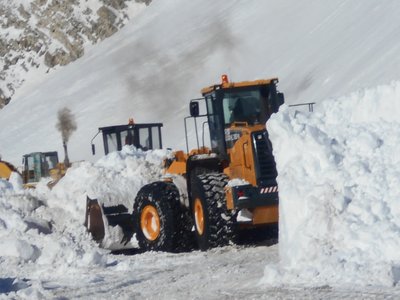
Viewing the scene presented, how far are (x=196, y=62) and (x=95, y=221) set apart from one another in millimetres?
46285

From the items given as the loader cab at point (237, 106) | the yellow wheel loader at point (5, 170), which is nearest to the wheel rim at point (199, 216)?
the loader cab at point (237, 106)

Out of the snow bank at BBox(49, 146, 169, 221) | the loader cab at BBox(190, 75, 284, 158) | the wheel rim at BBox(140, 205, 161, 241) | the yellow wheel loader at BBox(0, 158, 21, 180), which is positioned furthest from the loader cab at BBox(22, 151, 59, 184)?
the loader cab at BBox(190, 75, 284, 158)

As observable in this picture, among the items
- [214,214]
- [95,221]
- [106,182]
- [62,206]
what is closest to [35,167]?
[62,206]

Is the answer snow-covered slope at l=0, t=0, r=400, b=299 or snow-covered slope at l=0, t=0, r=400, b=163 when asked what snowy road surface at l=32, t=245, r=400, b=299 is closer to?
snow-covered slope at l=0, t=0, r=400, b=299

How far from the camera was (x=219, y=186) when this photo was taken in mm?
12102

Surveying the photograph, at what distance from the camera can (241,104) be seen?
13.0 meters

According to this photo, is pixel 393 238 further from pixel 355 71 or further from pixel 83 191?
pixel 355 71

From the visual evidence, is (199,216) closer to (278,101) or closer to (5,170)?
(278,101)

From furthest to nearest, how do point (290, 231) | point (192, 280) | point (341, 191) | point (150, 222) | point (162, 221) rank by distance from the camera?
point (150, 222) → point (162, 221) → point (192, 280) → point (290, 231) → point (341, 191)

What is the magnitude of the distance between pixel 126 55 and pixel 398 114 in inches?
2284

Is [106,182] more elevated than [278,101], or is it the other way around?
[278,101]

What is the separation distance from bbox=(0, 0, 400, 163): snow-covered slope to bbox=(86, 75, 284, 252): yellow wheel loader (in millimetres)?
21257

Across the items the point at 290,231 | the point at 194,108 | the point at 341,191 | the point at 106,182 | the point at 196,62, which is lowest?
the point at 290,231

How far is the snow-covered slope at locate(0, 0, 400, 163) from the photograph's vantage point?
4034 centimetres
